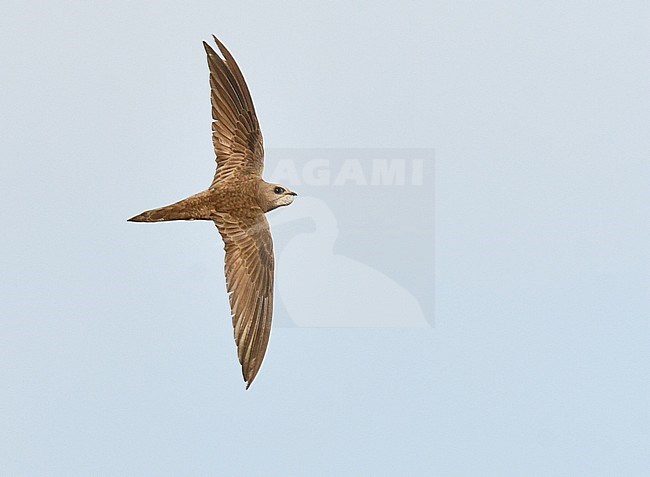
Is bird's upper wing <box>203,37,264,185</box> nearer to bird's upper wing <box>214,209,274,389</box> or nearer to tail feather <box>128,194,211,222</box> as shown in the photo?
tail feather <box>128,194,211,222</box>

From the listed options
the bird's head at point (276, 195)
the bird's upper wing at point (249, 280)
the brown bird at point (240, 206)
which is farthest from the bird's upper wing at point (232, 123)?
the bird's upper wing at point (249, 280)

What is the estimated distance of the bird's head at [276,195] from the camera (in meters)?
5.66

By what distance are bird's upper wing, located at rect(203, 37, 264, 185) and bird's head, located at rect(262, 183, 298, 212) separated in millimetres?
127

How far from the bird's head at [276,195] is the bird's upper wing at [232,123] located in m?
0.13

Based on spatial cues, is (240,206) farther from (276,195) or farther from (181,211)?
(181,211)

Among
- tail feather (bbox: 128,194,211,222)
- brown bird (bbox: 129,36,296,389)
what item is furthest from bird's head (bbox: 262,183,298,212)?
tail feather (bbox: 128,194,211,222)

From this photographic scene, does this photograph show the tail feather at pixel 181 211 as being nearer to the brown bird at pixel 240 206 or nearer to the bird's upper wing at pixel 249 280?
the brown bird at pixel 240 206

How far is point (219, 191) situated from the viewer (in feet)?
18.5

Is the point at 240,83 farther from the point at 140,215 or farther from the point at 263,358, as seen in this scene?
the point at 263,358

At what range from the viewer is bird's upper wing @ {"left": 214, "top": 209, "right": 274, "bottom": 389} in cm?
551

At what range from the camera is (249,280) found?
223 inches

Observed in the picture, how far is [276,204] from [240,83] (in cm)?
76

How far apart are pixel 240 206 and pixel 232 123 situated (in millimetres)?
509

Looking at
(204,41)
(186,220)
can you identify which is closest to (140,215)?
(186,220)
